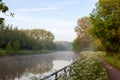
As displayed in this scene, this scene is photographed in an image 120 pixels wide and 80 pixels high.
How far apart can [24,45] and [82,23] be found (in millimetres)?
23507

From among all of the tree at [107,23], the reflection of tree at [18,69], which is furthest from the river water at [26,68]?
the tree at [107,23]

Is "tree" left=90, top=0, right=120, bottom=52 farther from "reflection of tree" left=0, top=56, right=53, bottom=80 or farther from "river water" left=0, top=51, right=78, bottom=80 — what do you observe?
"reflection of tree" left=0, top=56, right=53, bottom=80

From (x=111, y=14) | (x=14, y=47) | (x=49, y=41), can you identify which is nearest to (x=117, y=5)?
(x=111, y=14)

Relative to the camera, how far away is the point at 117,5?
40.1 meters

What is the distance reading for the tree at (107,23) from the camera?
133ft

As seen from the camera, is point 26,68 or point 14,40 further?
point 14,40

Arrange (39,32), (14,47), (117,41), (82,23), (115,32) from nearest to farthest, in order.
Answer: (115,32) < (117,41) < (14,47) < (82,23) < (39,32)

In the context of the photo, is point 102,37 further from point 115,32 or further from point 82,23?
point 82,23

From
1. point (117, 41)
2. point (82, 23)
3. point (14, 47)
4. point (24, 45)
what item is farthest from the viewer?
point (24, 45)

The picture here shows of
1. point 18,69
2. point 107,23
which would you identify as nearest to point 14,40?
point 107,23

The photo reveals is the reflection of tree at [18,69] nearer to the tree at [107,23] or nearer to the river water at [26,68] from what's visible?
the river water at [26,68]

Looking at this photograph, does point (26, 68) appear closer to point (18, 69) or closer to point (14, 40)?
point (18, 69)

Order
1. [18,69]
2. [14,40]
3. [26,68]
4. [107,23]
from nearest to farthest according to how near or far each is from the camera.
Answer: [18,69] < [26,68] < [107,23] < [14,40]

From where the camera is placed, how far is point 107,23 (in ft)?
135
